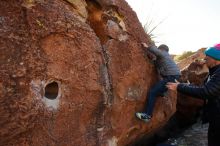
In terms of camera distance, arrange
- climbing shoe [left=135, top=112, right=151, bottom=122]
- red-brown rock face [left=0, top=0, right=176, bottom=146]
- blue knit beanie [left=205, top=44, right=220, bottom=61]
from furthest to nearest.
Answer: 1. climbing shoe [left=135, top=112, right=151, bottom=122]
2. blue knit beanie [left=205, top=44, right=220, bottom=61]
3. red-brown rock face [left=0, top=0, right=176, bottom=146]

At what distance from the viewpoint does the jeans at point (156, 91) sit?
5613 mm

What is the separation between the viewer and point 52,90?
13.7ft

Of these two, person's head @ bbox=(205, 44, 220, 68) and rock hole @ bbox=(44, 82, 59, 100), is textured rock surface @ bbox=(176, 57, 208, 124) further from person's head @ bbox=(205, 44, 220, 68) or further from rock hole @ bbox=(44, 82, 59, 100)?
rock hole @ bbox=(44, 82, 59, 100)

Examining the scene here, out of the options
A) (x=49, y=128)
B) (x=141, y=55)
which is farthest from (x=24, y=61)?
(x=141, y=55)

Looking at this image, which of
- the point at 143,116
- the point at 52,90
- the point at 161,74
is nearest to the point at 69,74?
the point at 52,90

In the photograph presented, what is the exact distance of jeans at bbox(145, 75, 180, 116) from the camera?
5.61m

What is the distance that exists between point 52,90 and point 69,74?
12.1 inches

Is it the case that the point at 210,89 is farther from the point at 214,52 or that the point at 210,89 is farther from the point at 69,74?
the point at 69,74

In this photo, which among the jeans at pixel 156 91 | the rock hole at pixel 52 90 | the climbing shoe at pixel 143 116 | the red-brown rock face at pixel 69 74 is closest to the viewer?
the red-brown rock face at pixel 69 74

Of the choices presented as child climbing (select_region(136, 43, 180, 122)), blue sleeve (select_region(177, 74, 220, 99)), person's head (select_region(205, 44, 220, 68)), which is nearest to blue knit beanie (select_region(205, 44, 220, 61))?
person's head (select_region(205, 44, 220, 68))

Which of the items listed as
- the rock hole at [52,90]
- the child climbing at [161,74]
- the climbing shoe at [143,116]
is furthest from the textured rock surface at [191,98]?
the rock hole at [52,90]

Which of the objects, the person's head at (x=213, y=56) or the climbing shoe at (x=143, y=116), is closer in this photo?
the person's head at (x=213, y=56)

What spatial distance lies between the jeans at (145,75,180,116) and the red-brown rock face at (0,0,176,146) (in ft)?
0.44

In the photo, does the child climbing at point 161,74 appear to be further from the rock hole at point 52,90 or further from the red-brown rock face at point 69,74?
the rock hole at point 52,90
